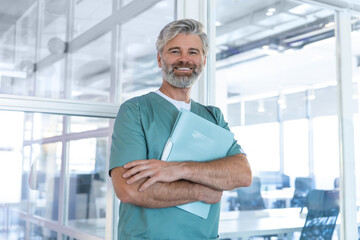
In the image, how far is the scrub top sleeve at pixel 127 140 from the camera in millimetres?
1428

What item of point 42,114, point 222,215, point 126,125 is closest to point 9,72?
point 42,114

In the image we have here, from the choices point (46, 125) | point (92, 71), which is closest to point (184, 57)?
point (92, 71)

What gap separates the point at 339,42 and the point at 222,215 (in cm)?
132

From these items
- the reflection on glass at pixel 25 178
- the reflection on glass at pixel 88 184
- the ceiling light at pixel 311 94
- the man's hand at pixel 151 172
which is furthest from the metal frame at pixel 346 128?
the reflection on glass at pixel 25 178

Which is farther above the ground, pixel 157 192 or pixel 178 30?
pixel 178 30

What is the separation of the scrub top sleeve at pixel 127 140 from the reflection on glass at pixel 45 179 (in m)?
0.52

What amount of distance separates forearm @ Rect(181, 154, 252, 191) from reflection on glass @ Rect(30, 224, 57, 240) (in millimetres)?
785

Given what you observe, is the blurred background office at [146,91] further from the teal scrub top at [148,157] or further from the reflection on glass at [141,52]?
the teal scrub top at [148,157]

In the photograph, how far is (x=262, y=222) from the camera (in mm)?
2795

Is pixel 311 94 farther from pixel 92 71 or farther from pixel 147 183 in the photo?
pixel 147 183

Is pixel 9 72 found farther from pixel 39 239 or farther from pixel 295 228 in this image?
pixel 295 228

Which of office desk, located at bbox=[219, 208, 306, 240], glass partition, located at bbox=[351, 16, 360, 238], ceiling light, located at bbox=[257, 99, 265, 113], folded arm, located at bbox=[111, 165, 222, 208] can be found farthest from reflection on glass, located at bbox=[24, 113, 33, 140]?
glass partition, located at bbox=[351, 16, 360, 238]

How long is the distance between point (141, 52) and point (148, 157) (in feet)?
2.49

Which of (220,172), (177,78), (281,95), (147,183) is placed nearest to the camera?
(147,183)
